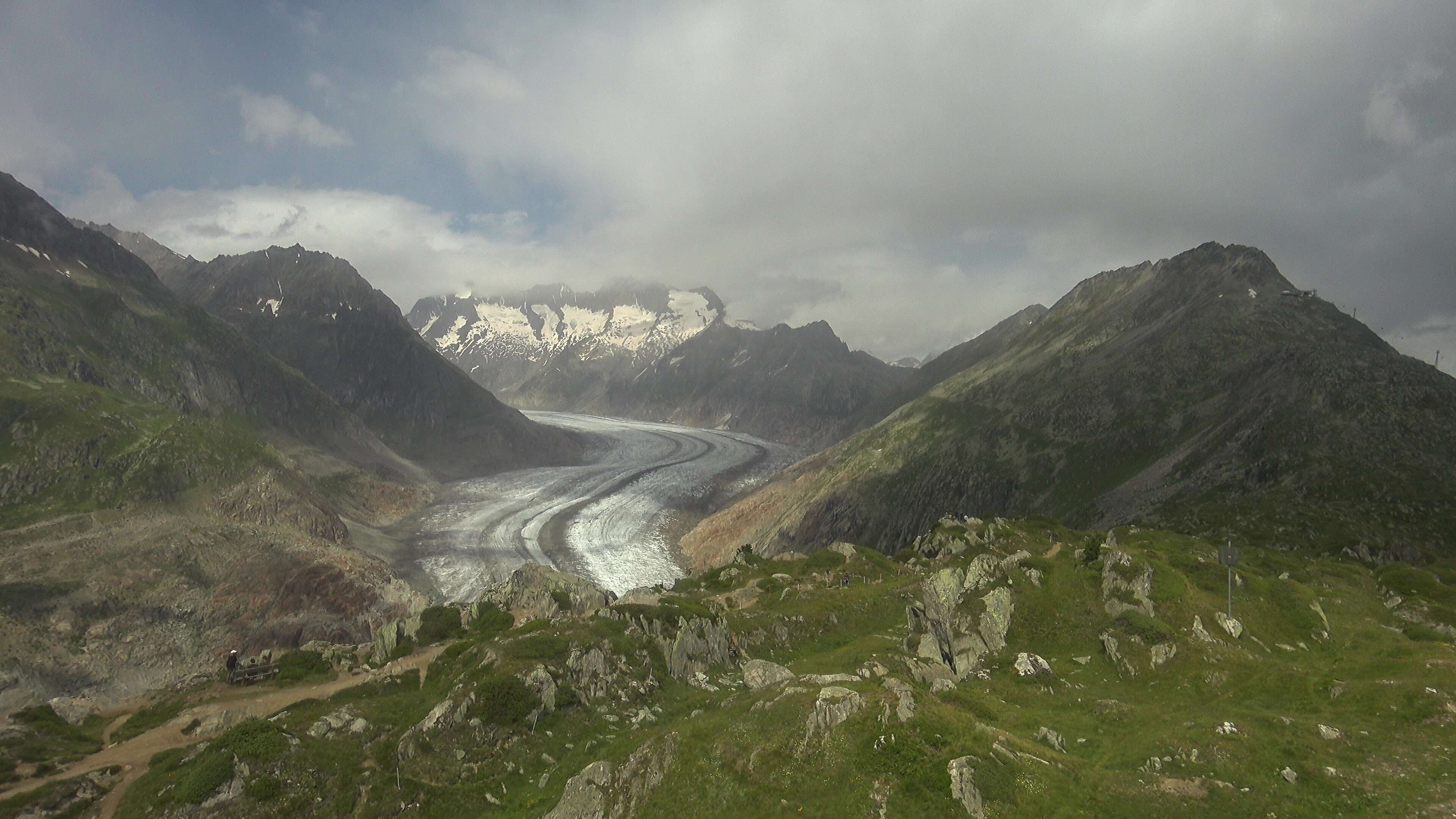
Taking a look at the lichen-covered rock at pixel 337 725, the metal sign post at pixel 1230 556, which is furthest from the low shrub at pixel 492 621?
the metal sign post at pixel 1230 556

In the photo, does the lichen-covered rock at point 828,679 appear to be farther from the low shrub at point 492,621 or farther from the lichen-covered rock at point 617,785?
the low shrub at point 492,621

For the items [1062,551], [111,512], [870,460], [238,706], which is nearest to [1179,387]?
[870,460]

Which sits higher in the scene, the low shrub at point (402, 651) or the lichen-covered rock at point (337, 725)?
the lichen-covered rock at point (337, 725)

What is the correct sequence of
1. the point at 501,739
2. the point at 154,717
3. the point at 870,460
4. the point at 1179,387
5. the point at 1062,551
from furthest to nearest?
the point at 870,460 → the point at 1179,387 → the point at 1062,551 → the point at 154,717 → the point at 501,739

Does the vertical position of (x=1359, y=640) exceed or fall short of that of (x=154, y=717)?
it exceeds it

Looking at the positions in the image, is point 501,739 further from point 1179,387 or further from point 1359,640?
point 1179,387

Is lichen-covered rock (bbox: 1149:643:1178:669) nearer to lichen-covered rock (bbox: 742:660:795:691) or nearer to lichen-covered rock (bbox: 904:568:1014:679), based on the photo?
lichen-covered rock (bbox: 904:568:1014:679)
